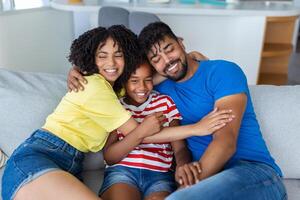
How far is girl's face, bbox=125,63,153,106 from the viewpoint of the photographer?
1502 millimetres

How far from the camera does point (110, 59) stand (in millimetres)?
1453

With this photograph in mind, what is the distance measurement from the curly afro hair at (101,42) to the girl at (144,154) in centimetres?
4

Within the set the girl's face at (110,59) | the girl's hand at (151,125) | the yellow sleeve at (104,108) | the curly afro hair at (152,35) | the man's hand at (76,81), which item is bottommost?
the girl's hand at (151,125)

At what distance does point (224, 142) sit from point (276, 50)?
2.25m

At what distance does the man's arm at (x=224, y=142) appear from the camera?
125cm

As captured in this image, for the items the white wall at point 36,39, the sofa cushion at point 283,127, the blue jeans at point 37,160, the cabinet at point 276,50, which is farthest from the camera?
the cabinet at point 276,50

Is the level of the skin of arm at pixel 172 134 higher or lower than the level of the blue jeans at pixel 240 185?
higher

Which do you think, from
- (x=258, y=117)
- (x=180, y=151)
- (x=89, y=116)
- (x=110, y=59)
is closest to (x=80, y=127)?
(x=89, y=116)

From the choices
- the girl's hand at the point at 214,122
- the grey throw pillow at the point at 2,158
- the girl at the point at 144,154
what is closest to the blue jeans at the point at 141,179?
the girl at the point at 144,154

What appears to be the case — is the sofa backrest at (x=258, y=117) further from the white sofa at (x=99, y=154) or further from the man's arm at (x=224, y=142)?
the man's arm at (x=224, y=142)

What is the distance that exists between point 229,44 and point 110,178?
2.19 metres

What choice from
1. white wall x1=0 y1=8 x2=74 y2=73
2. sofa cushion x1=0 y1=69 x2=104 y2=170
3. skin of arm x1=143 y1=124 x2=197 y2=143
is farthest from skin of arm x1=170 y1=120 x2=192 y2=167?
white wall x1=0 y1=8 x2=74 y2=73

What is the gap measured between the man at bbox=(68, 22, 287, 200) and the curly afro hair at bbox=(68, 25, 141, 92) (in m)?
0.05

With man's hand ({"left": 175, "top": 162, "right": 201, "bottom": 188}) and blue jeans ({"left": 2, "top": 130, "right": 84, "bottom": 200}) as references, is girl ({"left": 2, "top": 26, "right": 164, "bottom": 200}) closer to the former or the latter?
blue jeans ({"left": 2, "top": 130, "right": 84, "bottom": 200})
